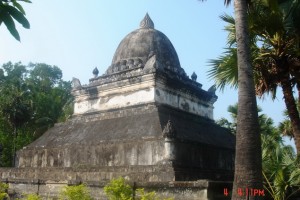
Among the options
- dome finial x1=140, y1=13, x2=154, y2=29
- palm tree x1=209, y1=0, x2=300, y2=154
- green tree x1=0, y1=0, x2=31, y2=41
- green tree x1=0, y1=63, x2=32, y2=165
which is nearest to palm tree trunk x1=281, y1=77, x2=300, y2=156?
palm tree x1=209, y1=0, x2=300, y2=154

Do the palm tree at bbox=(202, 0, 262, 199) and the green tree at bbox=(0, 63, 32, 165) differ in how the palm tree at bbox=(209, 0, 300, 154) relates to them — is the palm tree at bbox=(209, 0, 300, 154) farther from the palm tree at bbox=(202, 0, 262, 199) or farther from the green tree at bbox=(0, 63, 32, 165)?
the green tree at bbox=(0, 63, 32, 165)

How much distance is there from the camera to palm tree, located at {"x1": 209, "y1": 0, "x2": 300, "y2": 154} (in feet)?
27.6

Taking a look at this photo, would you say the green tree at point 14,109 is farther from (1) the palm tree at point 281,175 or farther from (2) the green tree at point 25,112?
(1) the palm tree at point 281,175

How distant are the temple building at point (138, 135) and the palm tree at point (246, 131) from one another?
1972 millimetres

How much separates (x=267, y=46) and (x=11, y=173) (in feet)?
35.9

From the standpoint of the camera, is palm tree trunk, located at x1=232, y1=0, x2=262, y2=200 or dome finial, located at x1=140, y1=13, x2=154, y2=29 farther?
dome finial, located at x1=140, y1=13, x2=154, y2=29

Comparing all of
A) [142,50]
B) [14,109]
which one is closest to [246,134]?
[142,50]

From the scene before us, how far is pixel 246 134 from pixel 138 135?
5.76 meters

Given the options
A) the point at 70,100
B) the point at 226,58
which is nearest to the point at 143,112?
the point at 226,58

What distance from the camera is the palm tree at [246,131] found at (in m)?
6.00

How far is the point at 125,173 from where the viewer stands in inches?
424

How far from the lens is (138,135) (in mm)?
11555

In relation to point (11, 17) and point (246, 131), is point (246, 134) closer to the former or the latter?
point (246, 131)

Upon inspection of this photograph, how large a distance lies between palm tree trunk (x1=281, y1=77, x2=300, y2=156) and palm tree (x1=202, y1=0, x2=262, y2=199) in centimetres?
219
